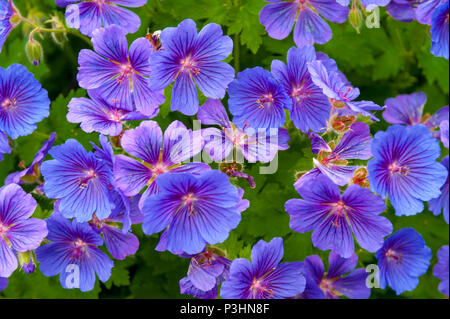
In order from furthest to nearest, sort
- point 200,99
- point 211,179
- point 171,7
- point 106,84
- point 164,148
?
1. point 171,7
2. point 200,99
3. point 106,84
4. point 164,148
5. point 211,179

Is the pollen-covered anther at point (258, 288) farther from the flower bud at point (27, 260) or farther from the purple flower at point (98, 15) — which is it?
the purple flower at point (98, 15)

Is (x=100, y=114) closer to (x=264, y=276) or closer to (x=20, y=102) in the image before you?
(x=20, y=102)

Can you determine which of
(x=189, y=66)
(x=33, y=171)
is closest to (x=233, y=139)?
(x=189, y=66)

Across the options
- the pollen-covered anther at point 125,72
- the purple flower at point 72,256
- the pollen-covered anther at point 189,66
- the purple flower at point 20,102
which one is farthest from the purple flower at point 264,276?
the purple flower at point 20,102

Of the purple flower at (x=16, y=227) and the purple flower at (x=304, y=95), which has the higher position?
the purple flower at (x=304, y=95)

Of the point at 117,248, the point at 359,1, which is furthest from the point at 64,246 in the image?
the point at 359,1

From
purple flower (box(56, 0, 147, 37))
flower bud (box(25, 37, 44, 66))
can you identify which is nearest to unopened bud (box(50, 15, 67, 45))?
flower bud (box(25, 37, 44, 66))

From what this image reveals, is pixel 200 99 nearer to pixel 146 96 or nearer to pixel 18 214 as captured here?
pixel 146 96

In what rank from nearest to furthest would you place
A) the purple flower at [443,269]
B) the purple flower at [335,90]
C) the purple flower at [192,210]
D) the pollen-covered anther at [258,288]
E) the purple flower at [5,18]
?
1. the purple flower at [192,210]
2. the purple flower at [335,90]
3. the pollen-covered anther at [258,288]
4. the purple flower at [5,18]
5. the purple flower at [443,269]
